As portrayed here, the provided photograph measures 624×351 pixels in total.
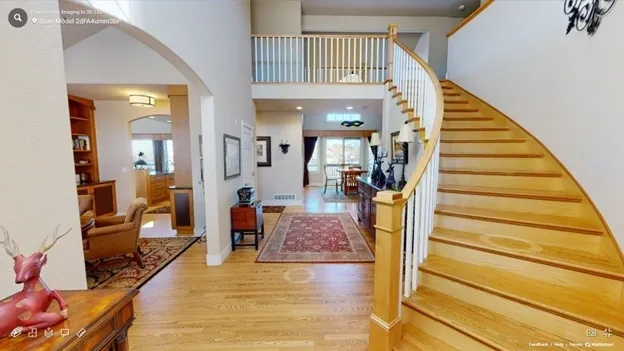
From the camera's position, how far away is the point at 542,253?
1774 mm

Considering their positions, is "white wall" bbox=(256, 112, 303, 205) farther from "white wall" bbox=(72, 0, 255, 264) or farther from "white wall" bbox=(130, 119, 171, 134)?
"white wall" bbox=(130, 119, 171, 134)

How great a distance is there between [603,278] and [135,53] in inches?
215

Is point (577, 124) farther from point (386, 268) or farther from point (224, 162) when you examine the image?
point (224, 162)

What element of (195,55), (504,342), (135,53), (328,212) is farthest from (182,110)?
(504,342)

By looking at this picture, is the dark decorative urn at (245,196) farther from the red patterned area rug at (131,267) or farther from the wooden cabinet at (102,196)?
the wooden cabinet at (102,196)

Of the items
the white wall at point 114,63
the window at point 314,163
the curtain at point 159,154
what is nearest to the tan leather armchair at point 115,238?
the white wall at point 114,63

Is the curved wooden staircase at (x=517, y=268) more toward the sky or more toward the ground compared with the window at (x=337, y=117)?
more toward the ground

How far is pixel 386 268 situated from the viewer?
1.57 meters

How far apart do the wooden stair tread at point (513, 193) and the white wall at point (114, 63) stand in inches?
159

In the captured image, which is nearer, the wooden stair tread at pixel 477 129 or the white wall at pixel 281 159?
the wooden stair tread at pixel 477 129

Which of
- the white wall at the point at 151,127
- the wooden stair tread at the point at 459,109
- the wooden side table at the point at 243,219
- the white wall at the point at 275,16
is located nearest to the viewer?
the wooden side table at the point at 243,219

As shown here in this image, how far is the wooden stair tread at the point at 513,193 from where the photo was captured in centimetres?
211

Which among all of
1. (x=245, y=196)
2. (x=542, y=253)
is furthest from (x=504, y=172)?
(x=245, y=196)

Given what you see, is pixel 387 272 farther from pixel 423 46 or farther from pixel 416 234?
pixel 423 46
